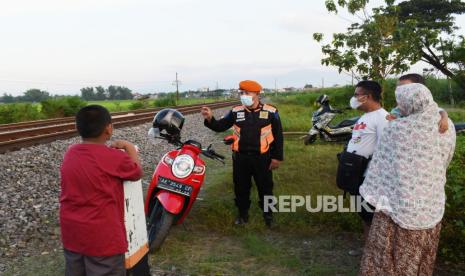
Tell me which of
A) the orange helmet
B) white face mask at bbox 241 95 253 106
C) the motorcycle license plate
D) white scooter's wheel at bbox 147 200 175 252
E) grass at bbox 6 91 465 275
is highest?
the orange helmet

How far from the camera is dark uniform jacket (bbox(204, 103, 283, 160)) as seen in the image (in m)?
4.95

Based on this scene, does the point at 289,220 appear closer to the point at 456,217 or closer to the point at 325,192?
the point at 325,192

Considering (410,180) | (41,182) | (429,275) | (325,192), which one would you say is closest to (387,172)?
(410,180)

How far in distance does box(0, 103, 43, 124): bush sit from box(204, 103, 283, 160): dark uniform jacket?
59.4 ft

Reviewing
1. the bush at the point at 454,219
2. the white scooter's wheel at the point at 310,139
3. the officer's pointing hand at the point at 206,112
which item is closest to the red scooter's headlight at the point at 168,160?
the officer's pointing hand at the point at 206,112

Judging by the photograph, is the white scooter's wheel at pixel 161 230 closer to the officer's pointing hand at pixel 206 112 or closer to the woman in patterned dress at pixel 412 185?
the officer's pointing hand at pixel 206 112

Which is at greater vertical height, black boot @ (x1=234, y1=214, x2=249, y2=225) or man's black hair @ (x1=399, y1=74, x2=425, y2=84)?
man's black hair @ (x1=399, y1=74, x2=425, y2=84)

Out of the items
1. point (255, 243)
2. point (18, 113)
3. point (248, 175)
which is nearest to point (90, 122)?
point (255, 243)

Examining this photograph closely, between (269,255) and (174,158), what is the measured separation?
52.7 inches

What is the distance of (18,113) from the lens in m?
20.8

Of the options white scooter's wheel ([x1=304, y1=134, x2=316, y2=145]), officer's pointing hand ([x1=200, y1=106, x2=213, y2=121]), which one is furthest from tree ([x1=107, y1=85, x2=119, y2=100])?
officer's pointing hand ([x1=200, y1=106, x2=213, y2=121])

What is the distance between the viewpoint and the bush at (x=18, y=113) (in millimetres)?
20186

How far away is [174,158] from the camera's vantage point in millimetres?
4391

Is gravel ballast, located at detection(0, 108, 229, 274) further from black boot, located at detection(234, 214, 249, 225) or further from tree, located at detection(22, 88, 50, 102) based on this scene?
tree, located at detection(22, 88, 50, 102)
